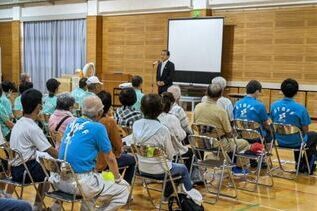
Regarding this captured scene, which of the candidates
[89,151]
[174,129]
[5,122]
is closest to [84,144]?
[89,151]

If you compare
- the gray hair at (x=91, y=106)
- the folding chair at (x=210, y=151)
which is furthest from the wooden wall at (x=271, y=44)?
the gray hair at (x=91, y=106)

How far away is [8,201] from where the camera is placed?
2822 mm

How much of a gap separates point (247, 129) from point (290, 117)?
0.81 meters

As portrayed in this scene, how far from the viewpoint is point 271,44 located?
11.2 metres

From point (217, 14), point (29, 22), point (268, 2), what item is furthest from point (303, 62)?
point (29, 22)

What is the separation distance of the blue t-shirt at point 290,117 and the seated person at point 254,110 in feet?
0.59

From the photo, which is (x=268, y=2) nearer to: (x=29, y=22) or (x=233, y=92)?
(x=233, y=92)

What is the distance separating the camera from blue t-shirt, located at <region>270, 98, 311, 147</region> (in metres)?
5.54

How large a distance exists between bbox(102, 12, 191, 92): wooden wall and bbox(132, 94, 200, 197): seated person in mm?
9267

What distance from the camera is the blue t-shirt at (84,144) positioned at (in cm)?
327

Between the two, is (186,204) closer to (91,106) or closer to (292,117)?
(91,106)

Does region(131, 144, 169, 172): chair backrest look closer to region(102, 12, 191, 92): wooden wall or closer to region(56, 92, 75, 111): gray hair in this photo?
region(56, 92, 75, 111): gray hair

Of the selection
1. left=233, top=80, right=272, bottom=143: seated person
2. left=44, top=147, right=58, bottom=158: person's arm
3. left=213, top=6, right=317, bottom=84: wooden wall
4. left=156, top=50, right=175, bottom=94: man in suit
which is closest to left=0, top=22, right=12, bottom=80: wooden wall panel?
left=213, top=6, right=317, bottom=84: wooden wall

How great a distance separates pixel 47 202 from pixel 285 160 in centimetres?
375
